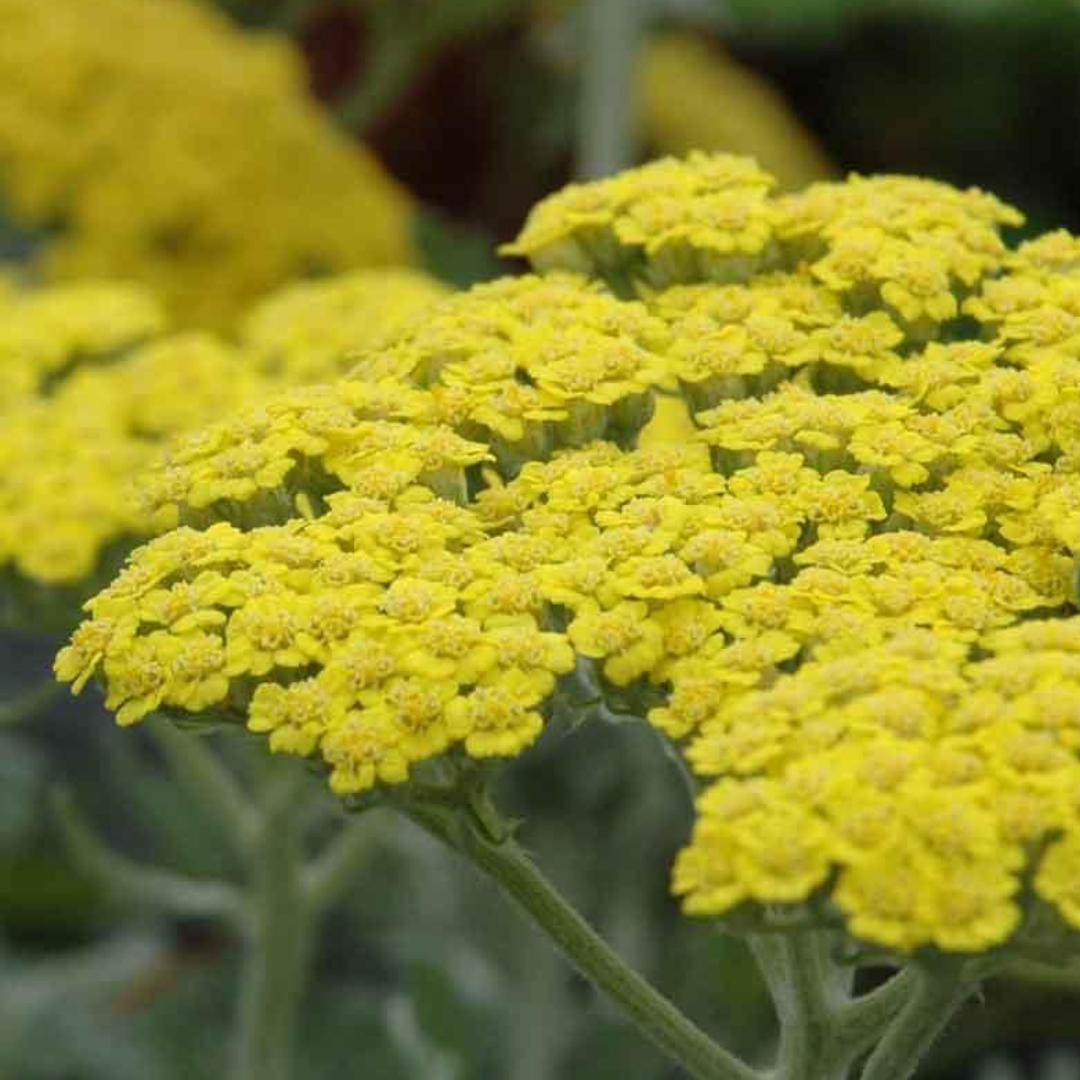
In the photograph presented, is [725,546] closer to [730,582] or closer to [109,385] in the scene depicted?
[730,582]

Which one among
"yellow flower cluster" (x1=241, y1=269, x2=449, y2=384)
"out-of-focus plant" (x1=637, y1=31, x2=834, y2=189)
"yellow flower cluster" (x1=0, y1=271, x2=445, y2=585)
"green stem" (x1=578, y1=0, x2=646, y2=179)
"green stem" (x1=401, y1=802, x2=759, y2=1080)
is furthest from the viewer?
"out-of-focus plant" (x1=637, y1=31, x2=834, y2=189)

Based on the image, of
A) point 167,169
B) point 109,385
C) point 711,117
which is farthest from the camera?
point 711,117

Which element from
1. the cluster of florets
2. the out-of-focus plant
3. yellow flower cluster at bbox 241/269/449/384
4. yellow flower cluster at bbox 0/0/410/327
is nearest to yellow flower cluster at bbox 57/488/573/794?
the cluster of florets

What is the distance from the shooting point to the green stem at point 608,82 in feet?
10.0

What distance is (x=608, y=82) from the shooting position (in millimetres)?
3068

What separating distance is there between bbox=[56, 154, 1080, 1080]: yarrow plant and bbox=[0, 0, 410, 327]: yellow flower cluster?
45.2 inches

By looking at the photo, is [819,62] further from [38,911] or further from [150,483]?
[150,483]

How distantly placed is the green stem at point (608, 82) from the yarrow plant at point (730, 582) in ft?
5.03

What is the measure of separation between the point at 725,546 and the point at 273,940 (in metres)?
0.87

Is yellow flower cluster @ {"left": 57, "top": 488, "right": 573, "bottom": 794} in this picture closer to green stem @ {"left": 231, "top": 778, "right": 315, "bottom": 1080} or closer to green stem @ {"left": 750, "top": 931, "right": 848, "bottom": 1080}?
green stem @ {"left": 750, "top": 931, "right": 848, "bottom": 1080}

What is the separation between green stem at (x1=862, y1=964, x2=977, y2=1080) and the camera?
1.13 metres

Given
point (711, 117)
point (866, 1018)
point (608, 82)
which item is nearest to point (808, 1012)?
point (866, 1018)

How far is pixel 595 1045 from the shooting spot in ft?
8.55

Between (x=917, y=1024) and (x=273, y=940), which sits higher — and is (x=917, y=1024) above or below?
above
